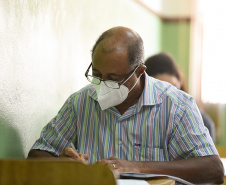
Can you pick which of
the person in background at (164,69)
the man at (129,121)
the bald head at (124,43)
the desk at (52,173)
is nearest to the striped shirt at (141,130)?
the man at (129,121)

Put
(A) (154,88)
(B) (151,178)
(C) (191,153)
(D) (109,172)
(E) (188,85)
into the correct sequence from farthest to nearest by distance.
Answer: (E) (188,85) → (A) (154,88) → (C) (191,153) → (B) (151,178) → (D) (109,172)

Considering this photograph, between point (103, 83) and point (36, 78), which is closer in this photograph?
point (103, 83)

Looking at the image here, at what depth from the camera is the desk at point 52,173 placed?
1.37 meters

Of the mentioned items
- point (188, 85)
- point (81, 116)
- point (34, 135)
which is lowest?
point (188, 85)

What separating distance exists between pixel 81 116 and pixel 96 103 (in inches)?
3.7

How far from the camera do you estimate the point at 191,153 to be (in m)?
2.08

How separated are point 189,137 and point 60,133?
60 cm

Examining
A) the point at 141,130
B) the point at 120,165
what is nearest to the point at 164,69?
the point at 141,130

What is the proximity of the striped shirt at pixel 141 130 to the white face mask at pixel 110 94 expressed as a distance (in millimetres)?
72

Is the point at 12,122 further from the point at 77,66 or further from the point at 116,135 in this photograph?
the point at 77,66

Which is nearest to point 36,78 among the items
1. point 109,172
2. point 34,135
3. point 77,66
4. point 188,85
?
point 34,135

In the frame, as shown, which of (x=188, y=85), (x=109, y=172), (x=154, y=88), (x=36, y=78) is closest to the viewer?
(x=109, y=172)

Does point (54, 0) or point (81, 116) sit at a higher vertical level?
point (54, 0)

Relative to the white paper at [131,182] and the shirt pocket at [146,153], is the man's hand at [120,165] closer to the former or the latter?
the white paper at [131,182]
